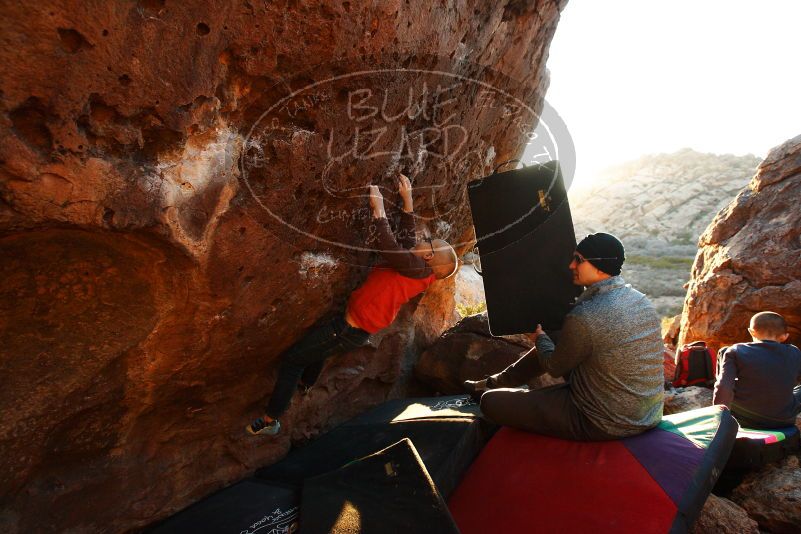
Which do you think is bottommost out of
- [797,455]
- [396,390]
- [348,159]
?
[797,455]

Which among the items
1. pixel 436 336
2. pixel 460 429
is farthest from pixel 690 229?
pixel 460 429

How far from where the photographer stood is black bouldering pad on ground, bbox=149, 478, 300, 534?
2.55 m

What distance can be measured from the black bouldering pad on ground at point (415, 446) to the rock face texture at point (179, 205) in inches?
18.8

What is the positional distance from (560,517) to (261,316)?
2234 mm

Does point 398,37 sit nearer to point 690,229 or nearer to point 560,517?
point 560,517

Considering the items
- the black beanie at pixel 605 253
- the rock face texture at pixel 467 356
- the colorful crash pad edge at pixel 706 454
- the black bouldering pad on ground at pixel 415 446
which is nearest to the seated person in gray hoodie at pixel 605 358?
the black beanie at pixel 605 253

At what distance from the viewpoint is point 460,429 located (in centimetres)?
327

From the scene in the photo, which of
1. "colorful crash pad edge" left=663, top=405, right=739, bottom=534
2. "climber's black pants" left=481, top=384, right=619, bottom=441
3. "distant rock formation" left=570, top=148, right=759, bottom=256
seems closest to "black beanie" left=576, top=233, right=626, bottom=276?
"climber's black pants" left=481, top=384, right=619, bottom=441

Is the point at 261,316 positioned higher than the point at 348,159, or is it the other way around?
the point at 348,159

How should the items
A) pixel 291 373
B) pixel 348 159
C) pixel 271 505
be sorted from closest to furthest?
pixel 271 505
pixel 348 159
pixel 291 373

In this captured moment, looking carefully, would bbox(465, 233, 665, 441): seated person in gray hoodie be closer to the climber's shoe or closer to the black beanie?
the black beanie

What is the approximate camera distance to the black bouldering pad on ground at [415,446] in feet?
9.87

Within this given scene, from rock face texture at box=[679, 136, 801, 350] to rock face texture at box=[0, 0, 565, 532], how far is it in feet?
17.4

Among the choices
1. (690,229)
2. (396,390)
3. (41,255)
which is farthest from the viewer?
(690,229)
